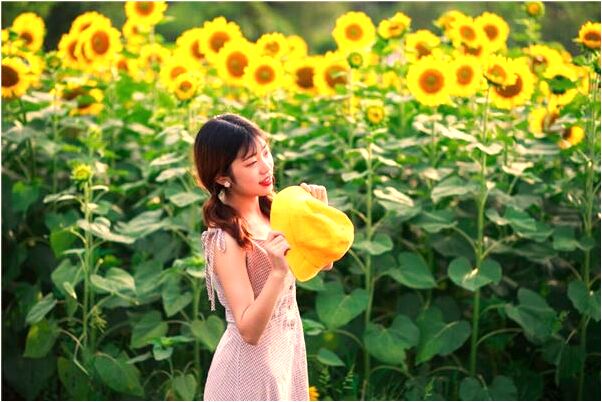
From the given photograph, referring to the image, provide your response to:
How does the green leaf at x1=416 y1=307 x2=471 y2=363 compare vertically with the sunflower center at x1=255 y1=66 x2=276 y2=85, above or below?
below

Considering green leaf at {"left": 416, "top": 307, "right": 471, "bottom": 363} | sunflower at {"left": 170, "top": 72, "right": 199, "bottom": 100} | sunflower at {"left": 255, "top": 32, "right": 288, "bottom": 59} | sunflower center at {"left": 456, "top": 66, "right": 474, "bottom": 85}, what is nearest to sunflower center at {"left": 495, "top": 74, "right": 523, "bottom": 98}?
sunflower center at {"left": 456, "top": 66, "right": 474, "bottom": 85}

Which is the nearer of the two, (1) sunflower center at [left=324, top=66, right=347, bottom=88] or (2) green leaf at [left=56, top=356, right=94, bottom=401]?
(2) green leaf at [left=56, top=356, right=94, bottom=401]

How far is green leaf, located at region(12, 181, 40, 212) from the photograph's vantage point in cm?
446

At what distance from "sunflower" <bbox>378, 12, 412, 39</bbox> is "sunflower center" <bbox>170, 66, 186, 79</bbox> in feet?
2.54

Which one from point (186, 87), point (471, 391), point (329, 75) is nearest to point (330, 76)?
point (329, 75)

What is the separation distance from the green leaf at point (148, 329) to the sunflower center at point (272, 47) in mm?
1177

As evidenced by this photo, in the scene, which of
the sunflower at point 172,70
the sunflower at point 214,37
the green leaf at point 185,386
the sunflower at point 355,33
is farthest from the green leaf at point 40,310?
the sunflower at point 355,33

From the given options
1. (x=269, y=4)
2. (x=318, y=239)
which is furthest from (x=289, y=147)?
(x=269, y=4)

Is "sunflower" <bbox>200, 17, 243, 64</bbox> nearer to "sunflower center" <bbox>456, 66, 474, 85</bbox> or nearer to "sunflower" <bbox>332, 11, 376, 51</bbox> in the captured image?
"sunflower" <bbox>332, 11, 376, 51</bbox>

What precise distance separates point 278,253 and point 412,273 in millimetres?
1675

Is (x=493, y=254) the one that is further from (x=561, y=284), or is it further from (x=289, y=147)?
(x=289, y=147)

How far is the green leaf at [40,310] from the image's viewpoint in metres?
4.03

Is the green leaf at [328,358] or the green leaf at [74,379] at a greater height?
the green leaf at [328,358]

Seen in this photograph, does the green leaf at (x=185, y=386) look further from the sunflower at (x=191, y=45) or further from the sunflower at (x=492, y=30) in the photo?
the sunflower at (x=492, y=30)
